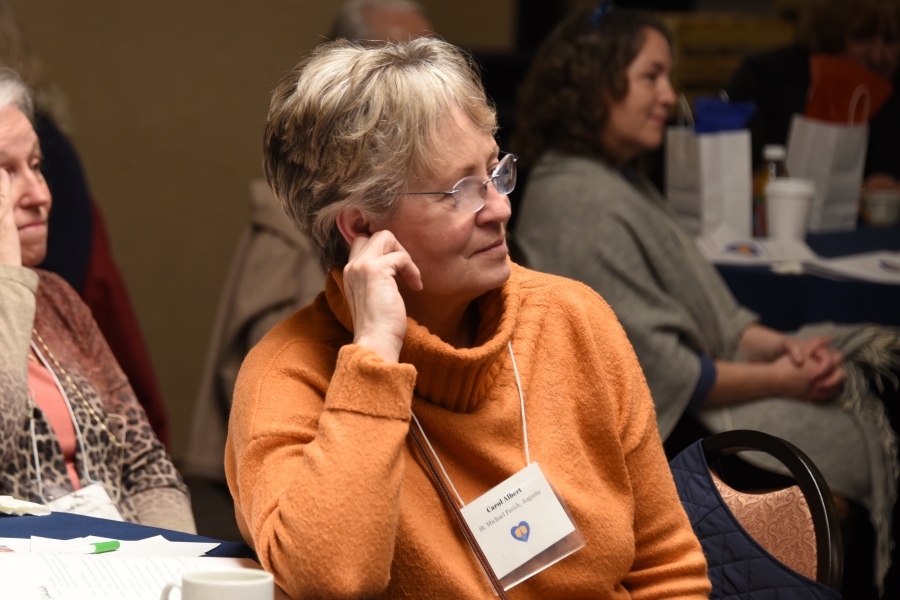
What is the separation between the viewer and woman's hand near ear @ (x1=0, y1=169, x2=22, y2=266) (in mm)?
1853

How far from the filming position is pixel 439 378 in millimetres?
1391

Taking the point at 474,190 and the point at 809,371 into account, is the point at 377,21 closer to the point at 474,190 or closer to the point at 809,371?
the point at 809,371

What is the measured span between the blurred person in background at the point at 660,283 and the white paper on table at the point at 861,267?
17cm

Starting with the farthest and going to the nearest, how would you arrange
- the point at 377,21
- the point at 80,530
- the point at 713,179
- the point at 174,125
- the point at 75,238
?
1. the point at 174,125
2. the point at 713,179
3. the point at 377,21
4. the point at 75,238
5. the point at 80,530

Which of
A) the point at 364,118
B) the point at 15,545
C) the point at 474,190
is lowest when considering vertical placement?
the point at 15,545

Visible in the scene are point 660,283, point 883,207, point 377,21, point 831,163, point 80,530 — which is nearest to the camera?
point 80,530

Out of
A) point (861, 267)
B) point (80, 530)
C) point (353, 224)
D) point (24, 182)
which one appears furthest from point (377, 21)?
point (80, 530)

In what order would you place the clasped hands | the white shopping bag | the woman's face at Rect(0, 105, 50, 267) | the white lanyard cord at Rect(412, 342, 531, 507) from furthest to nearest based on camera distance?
the white shopping bag, the clasped hands, the woman's face at Rect(0, 105, 50, 267), the white lanyard cord at Rect(412, 342, 531, 507)

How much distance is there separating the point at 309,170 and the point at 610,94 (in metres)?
1.66

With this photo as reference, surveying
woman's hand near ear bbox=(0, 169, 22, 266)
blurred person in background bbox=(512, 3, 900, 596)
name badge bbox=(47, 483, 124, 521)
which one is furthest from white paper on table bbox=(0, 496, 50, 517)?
blurred person in background bbox=(512, 3, 900, 596)

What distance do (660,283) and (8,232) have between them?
5.43 ft

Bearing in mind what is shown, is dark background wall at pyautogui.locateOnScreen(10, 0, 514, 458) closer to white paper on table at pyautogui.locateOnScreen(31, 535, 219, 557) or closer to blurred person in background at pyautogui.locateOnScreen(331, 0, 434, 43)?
blurred person in background at pyautogui.locateOnScreen(331, 0, 434, 43)

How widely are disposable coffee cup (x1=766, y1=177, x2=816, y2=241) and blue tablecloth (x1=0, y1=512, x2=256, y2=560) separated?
2501 mm

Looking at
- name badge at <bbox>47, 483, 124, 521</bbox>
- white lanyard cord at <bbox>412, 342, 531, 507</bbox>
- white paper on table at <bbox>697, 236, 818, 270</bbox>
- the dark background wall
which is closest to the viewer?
white lanyard cord at <bbox>412, 342, 531, 507</bbox>
